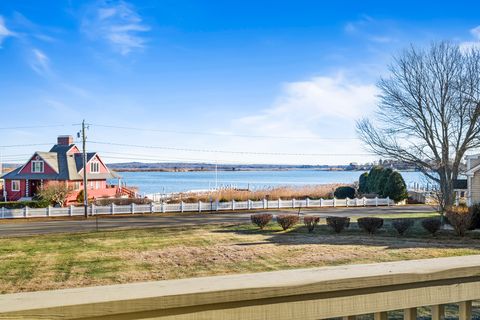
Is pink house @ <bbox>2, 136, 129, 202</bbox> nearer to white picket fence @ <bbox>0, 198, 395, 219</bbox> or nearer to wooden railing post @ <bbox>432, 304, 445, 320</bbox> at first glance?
white picket fence @ <bbox>0, 198, 395, 219</bbox>

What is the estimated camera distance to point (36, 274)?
1239cm

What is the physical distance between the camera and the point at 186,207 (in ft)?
114

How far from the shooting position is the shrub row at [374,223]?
18953 mm

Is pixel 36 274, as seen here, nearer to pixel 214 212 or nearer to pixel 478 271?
pixel 478 271

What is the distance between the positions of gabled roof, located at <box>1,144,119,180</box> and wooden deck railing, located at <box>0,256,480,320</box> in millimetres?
40038

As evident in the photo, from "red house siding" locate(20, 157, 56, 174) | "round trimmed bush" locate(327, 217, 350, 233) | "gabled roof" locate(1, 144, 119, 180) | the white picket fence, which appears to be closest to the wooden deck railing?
"round trimmed bush" locate(327, 217, 350, 233)

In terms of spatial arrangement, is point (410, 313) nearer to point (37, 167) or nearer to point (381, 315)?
point (381, 315)

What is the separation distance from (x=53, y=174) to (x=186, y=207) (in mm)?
13558

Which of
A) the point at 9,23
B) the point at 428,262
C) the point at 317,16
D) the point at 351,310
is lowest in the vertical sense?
the point at 351,310

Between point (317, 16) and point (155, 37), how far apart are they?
8283 millimetres

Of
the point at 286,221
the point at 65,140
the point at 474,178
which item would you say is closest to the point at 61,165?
the point at 65,140

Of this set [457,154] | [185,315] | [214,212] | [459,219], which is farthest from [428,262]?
[214,212]

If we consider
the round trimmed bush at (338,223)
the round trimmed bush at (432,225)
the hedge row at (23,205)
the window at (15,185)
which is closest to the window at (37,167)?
the window at (15,185)

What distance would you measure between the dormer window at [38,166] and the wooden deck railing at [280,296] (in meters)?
42.1
